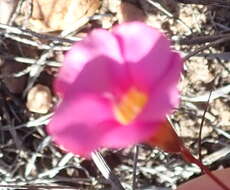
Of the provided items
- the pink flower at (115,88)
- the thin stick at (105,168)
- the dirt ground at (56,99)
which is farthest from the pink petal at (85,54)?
the dirt ground at (56,99)

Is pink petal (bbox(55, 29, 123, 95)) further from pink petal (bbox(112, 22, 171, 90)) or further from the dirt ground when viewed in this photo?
the dirt ground

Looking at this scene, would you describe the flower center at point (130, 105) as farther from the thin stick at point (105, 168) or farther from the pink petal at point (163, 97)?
the thin stick at point (105, 168)

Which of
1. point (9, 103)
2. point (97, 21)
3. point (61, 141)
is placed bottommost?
point (9, 103)

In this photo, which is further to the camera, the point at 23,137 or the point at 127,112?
the point at 23,137

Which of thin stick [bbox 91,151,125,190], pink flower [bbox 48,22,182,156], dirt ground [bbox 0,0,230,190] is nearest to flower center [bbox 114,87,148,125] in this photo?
pink flower [bbox 48,22,182,156]

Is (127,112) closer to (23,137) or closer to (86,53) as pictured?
(86,53)

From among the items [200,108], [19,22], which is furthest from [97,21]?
[200,108]

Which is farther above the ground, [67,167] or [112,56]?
[112,56]

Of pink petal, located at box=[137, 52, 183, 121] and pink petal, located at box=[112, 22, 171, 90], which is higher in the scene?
pink petal, located at box=[112, 22, 171, 90]
